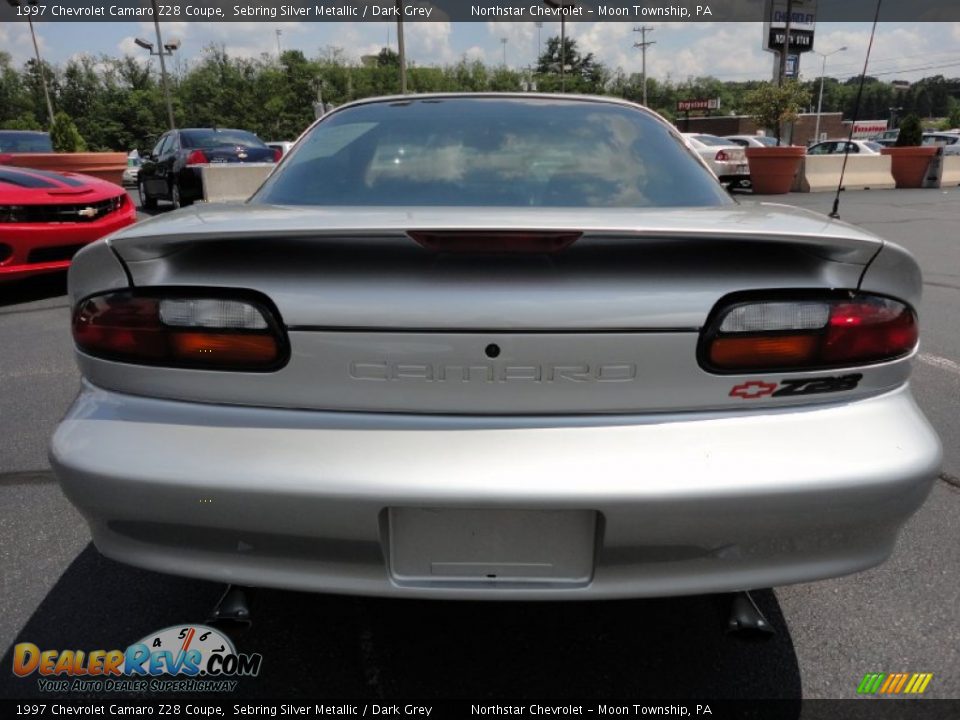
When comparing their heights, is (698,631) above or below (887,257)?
below

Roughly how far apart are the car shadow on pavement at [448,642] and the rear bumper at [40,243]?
4606 millimetres

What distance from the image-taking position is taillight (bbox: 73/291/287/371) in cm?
145

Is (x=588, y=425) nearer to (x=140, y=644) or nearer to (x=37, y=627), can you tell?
(x=140, y=644)

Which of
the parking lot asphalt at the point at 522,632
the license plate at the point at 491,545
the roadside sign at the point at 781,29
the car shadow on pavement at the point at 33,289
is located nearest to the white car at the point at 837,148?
the roadside sign at the point at 781,29

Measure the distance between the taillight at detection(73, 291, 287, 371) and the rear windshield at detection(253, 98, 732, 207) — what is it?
70 centimetres

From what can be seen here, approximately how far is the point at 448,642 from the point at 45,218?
5686mm

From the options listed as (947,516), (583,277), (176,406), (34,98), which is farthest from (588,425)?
(34,98)

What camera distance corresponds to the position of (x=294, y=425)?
1.45m

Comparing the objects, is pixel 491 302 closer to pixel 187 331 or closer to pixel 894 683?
pixel 187 331

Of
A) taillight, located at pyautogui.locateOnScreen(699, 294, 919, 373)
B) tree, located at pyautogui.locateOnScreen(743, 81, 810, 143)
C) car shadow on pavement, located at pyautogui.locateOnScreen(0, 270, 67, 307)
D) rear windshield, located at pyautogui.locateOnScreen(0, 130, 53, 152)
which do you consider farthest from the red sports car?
tree, located at pyautogui.locateOnScreen(743, 81, 810, 143)

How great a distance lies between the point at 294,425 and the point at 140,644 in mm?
939

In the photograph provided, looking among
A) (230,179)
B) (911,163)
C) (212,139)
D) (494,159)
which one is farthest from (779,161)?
(494,159)

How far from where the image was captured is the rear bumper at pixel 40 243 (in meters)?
5.77

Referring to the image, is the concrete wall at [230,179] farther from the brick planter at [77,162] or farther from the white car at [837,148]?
the white car at [837,148]
